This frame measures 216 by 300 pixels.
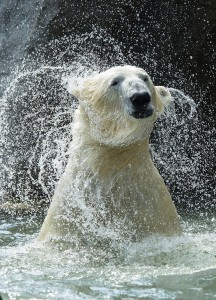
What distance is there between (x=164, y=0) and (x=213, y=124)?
170cm

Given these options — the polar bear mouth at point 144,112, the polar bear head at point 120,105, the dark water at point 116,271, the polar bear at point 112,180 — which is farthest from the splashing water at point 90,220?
the polar bear mouth at point 144,112

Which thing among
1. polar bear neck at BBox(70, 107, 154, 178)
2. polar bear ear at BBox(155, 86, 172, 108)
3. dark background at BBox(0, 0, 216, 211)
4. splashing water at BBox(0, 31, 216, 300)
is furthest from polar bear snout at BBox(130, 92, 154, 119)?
dark background at BBox(0, 0, 216, 211)

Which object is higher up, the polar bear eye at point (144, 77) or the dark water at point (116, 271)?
the polar bear eye at point (144, 77)

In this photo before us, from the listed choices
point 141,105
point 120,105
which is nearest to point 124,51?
point 120,105

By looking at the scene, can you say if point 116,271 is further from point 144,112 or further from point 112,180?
point 144,112

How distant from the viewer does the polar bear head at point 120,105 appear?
16.9ft

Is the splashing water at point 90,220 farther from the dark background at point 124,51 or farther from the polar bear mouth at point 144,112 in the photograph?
the polar bear mouth at point 144,112

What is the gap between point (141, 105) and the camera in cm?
510

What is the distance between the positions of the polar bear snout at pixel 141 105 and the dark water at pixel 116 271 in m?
0.89

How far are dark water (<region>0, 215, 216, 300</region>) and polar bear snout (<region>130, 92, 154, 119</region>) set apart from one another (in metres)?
0.89

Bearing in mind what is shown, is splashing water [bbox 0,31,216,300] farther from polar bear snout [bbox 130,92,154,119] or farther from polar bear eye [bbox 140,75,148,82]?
polar bear snout [bbox 130,92,154,119]

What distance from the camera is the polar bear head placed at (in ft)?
16.9

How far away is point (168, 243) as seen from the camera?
541cm

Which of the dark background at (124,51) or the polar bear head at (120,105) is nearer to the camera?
the polar bear head at (120,105)
